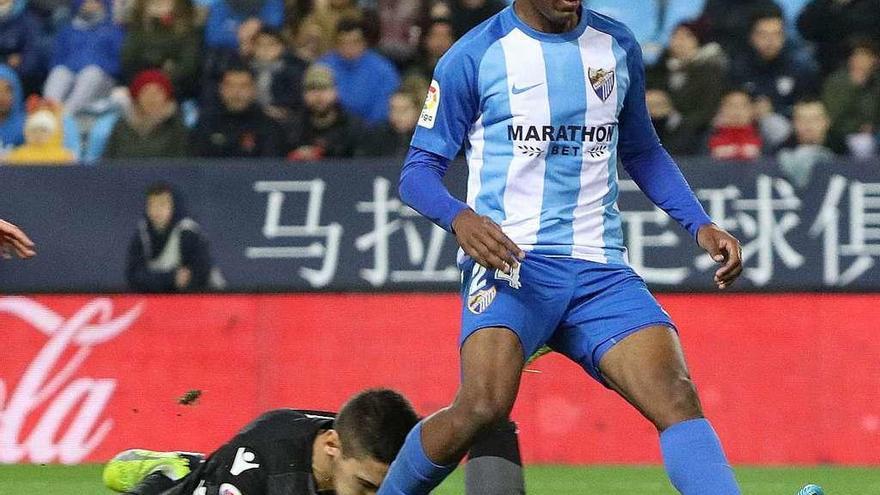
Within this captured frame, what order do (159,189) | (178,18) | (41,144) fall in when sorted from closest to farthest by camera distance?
(159,189)
(41,144)
(178,18)

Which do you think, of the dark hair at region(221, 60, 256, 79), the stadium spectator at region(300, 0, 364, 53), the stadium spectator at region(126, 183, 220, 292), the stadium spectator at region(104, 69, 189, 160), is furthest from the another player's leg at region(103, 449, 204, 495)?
the stadium spectator at region(300, 0, 364, 53)

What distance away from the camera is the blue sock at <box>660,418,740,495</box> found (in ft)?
14.6

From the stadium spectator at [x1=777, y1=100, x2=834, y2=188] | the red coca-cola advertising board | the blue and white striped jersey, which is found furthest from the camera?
the stadium spectator at [x1=777, y1=100, x2=834, y2=188]

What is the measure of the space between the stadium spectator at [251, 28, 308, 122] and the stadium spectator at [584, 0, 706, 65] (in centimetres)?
194

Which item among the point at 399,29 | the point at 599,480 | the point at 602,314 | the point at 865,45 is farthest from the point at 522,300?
the point at 399,29

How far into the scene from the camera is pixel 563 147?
4785mm

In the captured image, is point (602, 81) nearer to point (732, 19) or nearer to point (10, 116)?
point (732, 19)

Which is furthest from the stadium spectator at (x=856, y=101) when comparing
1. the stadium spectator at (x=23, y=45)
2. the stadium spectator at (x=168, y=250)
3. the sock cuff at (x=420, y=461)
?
the sock cuff at (x=420, y=461)

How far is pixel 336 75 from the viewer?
10914 mm

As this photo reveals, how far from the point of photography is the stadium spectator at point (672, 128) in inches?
411

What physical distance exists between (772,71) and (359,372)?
11.6 ft

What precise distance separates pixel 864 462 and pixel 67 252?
493 centimetres

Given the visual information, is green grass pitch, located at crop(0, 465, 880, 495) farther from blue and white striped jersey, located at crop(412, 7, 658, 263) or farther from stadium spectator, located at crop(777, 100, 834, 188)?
blue and white striped jersey, located at crop(412, 7, 658, 263)

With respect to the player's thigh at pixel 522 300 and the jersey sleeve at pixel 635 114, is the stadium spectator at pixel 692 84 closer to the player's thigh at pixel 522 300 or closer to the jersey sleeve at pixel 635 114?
the jersey sleeve at pixel 635 114
